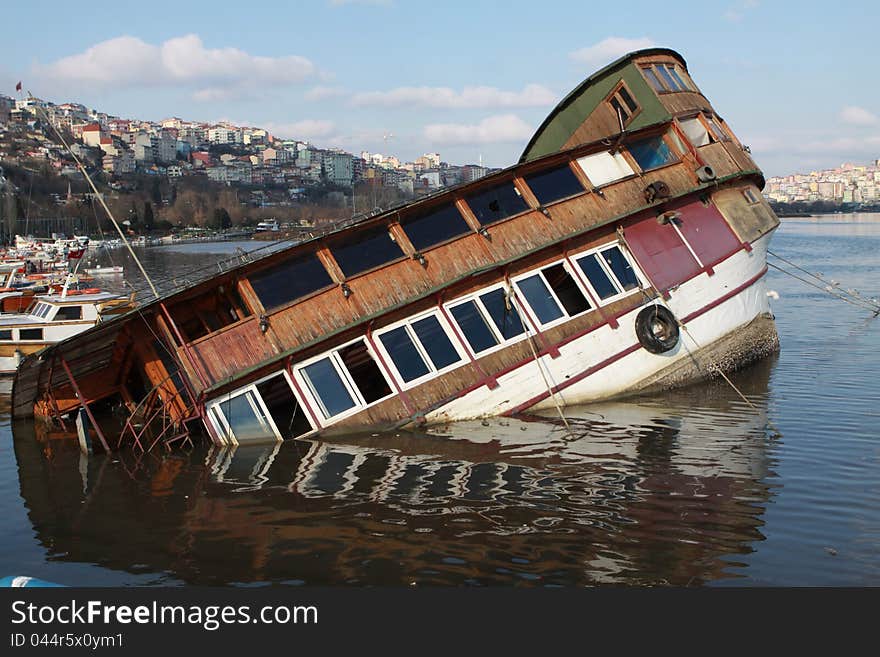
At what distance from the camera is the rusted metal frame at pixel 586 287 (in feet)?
59.0

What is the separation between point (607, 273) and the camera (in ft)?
60.5

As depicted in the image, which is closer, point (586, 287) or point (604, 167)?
point (586, 287)

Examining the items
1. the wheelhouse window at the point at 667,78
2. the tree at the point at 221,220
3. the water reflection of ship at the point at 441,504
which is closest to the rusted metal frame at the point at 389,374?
the water reflection of ship at the point at 441,504

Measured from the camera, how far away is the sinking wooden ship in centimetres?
1666

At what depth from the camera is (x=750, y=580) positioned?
9828mm

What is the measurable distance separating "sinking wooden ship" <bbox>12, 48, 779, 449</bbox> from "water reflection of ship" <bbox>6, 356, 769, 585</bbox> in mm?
867

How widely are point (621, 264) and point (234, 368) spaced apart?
8.68m

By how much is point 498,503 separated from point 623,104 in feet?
40.1

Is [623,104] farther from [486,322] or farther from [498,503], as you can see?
[498,503]

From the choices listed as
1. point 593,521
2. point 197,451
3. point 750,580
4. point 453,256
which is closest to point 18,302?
point 197,451

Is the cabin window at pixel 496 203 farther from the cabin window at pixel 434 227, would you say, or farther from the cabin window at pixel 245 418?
the cabin window at pixel 245 418

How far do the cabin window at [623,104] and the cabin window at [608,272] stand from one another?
4.22m

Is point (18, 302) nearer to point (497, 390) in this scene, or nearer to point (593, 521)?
point (497, 390)

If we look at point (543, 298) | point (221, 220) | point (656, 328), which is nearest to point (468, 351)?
point (543, 298)
